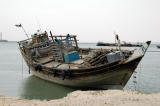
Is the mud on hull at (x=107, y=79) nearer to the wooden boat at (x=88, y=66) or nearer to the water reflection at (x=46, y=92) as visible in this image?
the wooden boat at (x=88, y=66)

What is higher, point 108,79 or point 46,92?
point 108,79

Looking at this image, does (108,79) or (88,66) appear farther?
(88,66)

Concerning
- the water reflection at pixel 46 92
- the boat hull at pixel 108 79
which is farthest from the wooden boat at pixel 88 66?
the water reflection at pixel 46 92

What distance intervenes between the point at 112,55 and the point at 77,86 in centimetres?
431

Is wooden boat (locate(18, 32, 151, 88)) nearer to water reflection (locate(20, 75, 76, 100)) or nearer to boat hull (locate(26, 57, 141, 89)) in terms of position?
boat hull (locate(26, 57, 141, 89))

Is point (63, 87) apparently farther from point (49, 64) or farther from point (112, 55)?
point (112, 55)

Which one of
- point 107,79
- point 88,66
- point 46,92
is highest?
point 88,66

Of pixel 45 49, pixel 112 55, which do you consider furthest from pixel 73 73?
pixel 45 49

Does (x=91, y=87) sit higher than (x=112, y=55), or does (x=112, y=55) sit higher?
(x=112, y=55)

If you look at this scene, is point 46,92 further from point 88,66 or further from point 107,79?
point 107,79

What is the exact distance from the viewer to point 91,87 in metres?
17.4

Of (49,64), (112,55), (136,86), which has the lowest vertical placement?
(136,86)

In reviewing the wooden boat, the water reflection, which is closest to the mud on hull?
the wooden boat

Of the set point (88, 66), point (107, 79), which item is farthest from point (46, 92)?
point (107, 79)
